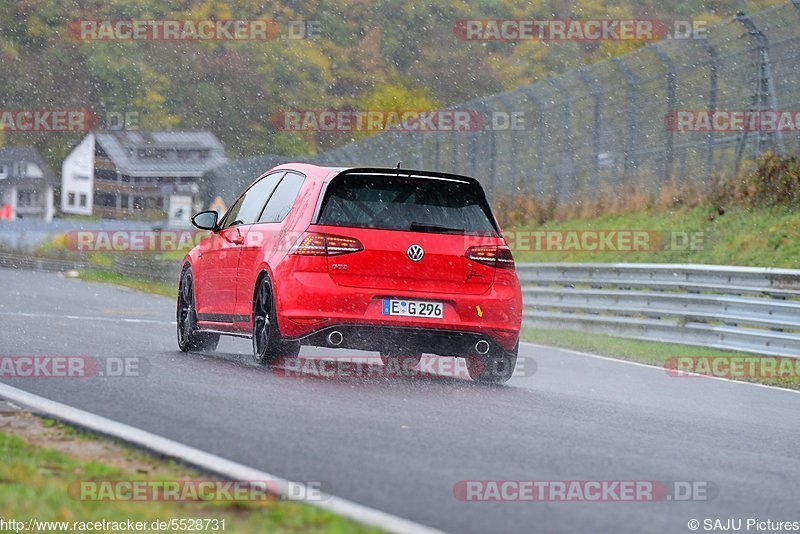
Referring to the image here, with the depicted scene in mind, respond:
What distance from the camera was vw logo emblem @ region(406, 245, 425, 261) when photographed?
9961mm

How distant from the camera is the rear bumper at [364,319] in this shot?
9.86 metres

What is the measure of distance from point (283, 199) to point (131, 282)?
2496 centimetres

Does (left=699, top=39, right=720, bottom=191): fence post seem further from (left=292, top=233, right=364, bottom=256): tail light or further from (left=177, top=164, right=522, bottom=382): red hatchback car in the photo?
(left=292, top=233, right=364, bottom=256): tail light

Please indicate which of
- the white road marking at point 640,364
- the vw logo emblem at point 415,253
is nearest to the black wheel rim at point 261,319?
the vw logo emblem at point 415,253

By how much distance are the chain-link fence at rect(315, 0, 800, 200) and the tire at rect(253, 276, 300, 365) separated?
12.9m

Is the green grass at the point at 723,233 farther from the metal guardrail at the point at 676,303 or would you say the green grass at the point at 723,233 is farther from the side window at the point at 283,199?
the side window at the point at 283,199

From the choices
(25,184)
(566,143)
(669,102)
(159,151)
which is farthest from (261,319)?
(25,184)

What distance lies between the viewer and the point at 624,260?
84.2ft

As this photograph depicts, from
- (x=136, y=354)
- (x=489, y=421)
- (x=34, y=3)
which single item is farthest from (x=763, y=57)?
(x=34, y=3)

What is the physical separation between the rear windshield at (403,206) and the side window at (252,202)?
53.6 inches

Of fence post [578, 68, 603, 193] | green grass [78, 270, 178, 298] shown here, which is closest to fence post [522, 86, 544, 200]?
fence post [578, 68, 603, 193]

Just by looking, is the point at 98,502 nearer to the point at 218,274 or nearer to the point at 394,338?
the point at 394,338

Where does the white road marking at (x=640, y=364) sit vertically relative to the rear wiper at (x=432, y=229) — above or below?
below

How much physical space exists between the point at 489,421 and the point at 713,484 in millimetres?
1909
